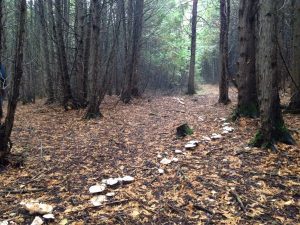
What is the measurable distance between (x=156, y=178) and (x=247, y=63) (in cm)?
531

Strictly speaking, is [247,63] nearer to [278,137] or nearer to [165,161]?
[278,137]

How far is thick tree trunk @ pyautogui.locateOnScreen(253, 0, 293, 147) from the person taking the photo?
19.2 feet

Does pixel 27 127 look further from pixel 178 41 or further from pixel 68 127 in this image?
pixel 178 41

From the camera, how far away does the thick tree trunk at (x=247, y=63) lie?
885 centimetres

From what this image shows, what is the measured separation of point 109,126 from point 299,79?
5.97 m

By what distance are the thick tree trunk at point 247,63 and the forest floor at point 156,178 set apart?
0.71 meters

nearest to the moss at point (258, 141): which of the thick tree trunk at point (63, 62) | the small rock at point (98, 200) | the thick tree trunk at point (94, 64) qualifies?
the small rock at point (98, 200)

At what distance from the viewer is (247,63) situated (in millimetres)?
8852

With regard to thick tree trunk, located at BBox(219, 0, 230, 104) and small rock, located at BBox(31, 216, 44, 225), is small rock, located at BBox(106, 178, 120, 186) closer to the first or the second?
small rock, located at BBox(31, 216, 44, 225)

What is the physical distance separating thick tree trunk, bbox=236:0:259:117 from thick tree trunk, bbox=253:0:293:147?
8.93 ft

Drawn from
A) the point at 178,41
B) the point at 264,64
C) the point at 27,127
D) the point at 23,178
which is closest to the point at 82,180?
the point at 23,178

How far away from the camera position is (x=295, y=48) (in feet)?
31.6

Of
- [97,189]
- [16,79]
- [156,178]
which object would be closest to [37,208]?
[97,189]

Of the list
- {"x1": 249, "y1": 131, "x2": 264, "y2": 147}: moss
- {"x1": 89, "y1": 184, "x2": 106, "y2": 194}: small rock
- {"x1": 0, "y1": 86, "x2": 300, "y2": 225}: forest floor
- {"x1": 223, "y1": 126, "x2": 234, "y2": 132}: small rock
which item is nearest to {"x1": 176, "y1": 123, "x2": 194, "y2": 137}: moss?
{"x1": 0, "y1": 86, "x2": 300, "y2": 225}: forest floor
